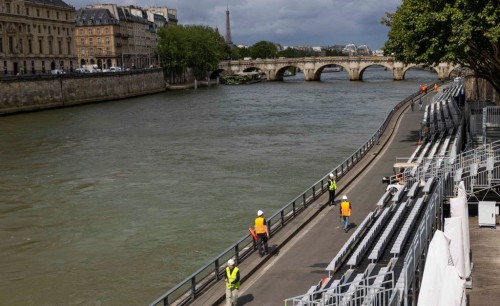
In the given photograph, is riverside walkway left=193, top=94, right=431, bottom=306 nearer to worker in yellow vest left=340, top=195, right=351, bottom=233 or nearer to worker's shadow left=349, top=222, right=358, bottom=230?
worker's shadow left=349, top=222, right=358, bottom=230

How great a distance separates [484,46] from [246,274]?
825 inches

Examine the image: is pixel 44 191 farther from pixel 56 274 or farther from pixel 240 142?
pixel 240 142

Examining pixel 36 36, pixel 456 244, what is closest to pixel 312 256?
pixel 456 244

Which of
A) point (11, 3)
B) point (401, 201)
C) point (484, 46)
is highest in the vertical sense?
point (11, 3)

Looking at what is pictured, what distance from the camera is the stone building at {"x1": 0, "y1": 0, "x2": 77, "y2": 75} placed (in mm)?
100188

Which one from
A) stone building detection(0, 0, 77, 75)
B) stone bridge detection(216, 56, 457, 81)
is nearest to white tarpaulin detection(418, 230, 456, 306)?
stone building detection(0, 0, 77, 75)

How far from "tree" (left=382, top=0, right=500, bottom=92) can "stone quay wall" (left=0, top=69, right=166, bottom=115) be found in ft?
190

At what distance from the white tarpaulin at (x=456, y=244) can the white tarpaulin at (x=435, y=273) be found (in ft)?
9.00

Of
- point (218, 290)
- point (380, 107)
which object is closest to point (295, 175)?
point (218, 290)

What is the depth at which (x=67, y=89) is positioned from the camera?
96062mm

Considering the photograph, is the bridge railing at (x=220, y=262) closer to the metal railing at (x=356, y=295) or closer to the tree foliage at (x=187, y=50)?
the metal railing at (x=356, y=295)

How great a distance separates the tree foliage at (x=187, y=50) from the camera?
14400 cm

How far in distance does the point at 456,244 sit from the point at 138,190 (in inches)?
862

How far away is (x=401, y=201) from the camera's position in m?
22.5
